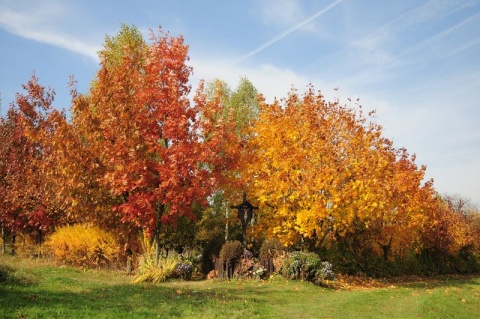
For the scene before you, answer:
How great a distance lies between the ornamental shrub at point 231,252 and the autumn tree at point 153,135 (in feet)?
7.14

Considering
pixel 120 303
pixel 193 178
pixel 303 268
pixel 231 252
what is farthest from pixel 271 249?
pixel 120 303

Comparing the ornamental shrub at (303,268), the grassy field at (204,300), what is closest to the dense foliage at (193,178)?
the ornamental shrub at (303,268)

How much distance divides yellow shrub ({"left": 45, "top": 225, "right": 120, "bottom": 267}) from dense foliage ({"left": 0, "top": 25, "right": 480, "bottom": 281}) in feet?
0.34

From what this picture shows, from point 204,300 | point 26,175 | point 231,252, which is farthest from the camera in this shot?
point 26,175

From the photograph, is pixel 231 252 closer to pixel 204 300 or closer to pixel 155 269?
pixel 155 269

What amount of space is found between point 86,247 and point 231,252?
804 cm

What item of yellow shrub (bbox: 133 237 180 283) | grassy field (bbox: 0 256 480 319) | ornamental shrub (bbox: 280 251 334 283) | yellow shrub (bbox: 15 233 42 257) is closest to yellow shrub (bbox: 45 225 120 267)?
grassy field (bbox: 0 256 480 319)

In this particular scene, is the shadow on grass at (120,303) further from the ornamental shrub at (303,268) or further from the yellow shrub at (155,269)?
the ornamental shrub at (303,268)

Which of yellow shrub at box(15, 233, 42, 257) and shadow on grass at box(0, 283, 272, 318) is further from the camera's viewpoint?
yellow shrub at box(15, 233, 42, 257)

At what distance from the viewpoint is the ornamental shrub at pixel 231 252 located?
1697cm

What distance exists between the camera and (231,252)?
17.0m

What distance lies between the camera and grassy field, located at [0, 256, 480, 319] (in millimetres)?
10094

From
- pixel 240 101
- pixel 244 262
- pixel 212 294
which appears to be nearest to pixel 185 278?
pixel 244 262

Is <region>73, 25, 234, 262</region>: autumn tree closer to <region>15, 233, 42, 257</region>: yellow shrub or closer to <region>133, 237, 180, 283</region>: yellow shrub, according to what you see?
<region>133, 237, 180, 283</region>: yellow shrub
